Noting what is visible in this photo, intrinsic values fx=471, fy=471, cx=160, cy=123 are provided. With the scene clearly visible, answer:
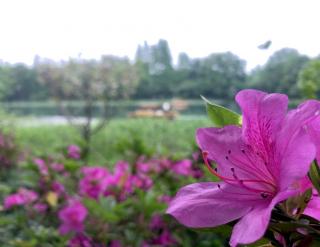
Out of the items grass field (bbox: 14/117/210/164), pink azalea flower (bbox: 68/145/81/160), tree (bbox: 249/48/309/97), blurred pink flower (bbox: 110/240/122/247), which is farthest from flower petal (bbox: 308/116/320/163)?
grass field (bbox: 14/117/210/164)

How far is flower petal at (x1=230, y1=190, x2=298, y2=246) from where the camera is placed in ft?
0.67

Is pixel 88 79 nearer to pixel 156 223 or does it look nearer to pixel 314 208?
pixel 156 223

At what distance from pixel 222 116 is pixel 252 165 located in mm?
45

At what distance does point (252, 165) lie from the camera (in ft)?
0.87

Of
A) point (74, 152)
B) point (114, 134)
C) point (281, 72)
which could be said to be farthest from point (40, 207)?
point (114, 134)

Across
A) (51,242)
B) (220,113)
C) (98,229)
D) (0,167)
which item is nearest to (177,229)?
(98,229)

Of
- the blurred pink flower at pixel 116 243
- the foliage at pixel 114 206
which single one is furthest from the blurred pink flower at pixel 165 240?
the blurred pink flower at pixel 116 243

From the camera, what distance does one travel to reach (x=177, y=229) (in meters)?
1.16

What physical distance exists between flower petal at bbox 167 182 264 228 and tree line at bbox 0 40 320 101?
7.24ft

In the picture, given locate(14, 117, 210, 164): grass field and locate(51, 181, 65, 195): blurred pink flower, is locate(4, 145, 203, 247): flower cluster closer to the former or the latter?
locate(51, 181, 65, 195): blurred pink flower

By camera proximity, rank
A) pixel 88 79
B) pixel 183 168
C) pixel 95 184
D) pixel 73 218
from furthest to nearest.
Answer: pixel 88 79 → pixel 183 168 → pixel 95 184 → pixel 73 218

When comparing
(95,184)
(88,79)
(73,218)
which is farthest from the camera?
(88,79)

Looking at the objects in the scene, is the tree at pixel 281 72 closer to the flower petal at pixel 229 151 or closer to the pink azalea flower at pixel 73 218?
the pink azalea flower at pixel 73 218

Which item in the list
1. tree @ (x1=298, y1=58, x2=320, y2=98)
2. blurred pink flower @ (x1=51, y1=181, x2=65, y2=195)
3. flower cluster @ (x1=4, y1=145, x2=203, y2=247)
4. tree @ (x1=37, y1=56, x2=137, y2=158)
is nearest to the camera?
flower cluster @ (x1=4, y1=145, x2=203, y2=247)
